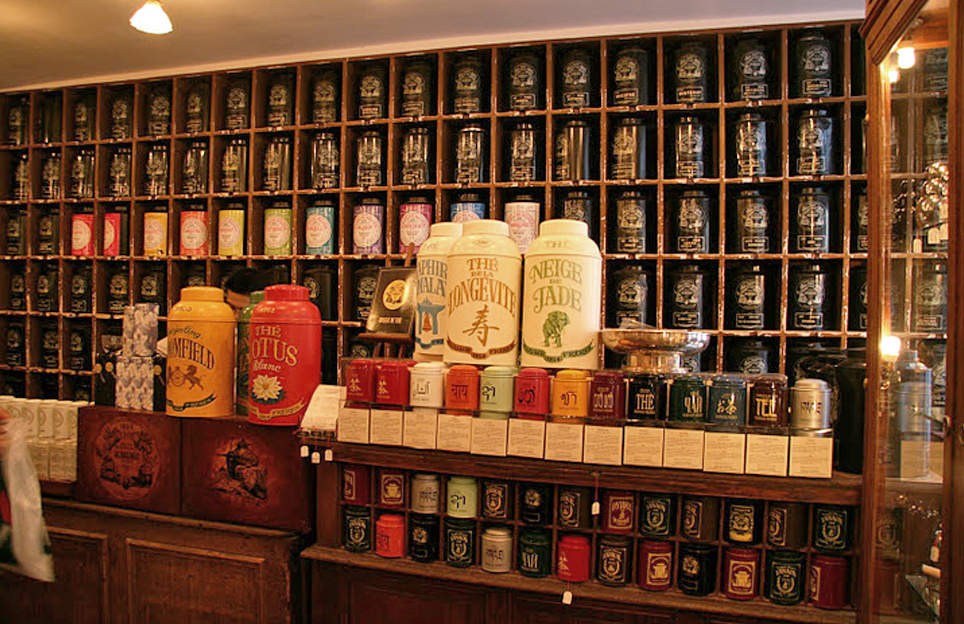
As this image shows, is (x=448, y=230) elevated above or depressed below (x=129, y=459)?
above

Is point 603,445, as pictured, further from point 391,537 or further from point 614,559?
point 391,537

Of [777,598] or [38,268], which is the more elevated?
[38,268]

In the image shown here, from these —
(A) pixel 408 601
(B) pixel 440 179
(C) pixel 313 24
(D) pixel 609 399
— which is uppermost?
(C) pixel 313 24

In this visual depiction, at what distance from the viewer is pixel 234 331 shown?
191cm

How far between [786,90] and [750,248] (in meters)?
0.73

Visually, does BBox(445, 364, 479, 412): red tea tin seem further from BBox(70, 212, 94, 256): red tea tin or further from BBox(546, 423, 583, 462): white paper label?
BBox(70, 212, 94, 256): red tea tin

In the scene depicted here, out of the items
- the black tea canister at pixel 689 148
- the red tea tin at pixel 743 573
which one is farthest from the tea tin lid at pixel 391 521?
the black tea canister at pixel 689 148

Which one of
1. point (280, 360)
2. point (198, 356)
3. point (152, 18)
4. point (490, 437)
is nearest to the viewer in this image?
point (490, 437)

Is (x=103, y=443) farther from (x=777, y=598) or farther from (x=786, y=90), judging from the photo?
(x=786, y=90)

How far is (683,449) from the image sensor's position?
4.53ft

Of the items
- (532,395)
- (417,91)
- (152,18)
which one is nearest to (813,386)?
(532,395)

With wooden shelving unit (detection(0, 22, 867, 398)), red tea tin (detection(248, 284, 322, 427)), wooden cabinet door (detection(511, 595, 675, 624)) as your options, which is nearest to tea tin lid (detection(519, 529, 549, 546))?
wooden cabinet door (detection(511, 595, 675, 624))

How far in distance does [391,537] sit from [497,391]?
437 mm

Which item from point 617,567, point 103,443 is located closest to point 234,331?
point 103,443
